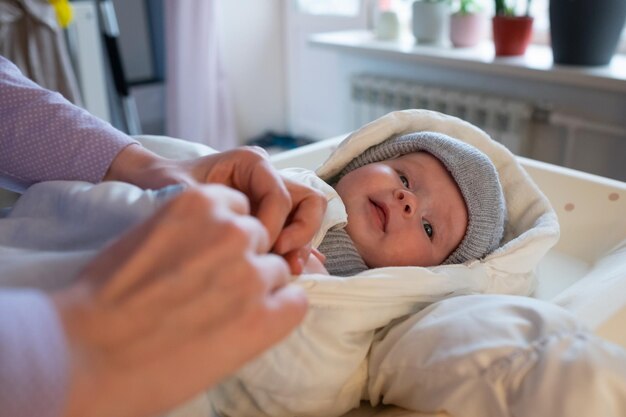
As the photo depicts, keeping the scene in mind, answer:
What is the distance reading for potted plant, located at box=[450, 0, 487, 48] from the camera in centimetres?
221

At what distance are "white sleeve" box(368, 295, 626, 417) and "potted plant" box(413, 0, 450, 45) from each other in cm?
186

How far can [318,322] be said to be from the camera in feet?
2.15

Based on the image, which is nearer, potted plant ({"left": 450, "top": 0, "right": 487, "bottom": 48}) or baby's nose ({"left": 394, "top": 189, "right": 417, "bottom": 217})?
baby's nose ({"left": 394, "top": 189, "right": 417, "bottom": 217})

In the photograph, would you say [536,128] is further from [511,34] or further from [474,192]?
[474,192]

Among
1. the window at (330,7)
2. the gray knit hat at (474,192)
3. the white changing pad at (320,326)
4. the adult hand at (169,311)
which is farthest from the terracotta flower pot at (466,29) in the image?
the adult hand at (169,311)

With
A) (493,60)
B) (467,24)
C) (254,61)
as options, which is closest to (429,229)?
(493,60)

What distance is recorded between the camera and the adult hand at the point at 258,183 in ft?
2.00

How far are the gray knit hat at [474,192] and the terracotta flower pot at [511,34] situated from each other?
3.79 ft

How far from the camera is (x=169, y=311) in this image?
356 mm

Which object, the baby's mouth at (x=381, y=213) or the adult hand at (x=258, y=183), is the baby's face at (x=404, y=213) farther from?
the adult hand at (x=258, y=183)

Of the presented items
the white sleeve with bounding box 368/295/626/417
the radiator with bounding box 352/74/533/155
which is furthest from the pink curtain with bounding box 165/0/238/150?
the white sleeve with bounding box 368/295/626/417

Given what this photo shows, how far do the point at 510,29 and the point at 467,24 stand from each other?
255 mm

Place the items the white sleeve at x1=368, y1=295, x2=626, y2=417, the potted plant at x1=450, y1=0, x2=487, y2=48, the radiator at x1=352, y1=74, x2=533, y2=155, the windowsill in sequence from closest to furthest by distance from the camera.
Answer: the white sleeve at x1=368, y1=295, x2=626, y2=417
the windowsill
the radiator at x1=352, y1=74, x2=533, y2=155
the potted plant at x1=450, y1=0, x2=487, y2=48

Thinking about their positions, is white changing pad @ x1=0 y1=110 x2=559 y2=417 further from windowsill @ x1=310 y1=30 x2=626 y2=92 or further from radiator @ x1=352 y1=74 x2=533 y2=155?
radiator @ x1=352 y1=74 x2=533 y2=155
